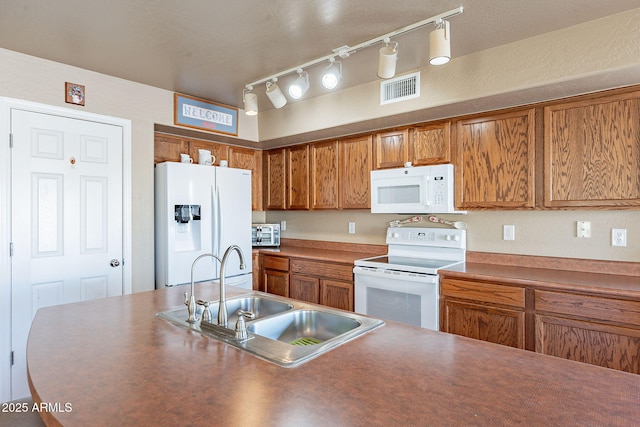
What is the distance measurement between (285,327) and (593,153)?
2.23 meters

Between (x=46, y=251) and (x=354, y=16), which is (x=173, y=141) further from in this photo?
(x=354, y=16)

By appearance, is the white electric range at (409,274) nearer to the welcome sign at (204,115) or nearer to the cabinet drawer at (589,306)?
the cabinet drawer at (589,306)

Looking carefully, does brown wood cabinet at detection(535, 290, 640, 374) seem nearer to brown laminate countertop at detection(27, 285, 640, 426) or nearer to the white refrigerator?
brown laminate countertop at detection(27, 285, 640, 426)

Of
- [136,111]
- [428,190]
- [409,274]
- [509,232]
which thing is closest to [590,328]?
[509,232]

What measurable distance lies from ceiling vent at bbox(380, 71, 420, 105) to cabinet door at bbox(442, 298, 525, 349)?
155cm

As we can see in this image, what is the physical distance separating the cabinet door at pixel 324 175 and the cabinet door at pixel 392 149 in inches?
20.1

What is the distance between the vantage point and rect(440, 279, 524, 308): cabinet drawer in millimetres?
2322

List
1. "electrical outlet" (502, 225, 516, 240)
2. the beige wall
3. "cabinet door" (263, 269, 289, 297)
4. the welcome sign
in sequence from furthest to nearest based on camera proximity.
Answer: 1. "cabinet door" (263, 269, 289, 297)
2. the welcome sign
3. "electrical outlet" (502, 225, 516, 240)
4. the beige wall

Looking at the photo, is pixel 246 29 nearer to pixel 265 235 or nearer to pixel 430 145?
pixel 430 145

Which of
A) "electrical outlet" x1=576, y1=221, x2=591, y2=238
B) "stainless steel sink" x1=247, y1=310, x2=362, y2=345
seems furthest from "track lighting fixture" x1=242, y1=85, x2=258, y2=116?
"electrical outlet" x1=576, y1=221, x2=591, y2=238

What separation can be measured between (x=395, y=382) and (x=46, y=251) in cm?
279

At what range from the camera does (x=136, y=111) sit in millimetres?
3215

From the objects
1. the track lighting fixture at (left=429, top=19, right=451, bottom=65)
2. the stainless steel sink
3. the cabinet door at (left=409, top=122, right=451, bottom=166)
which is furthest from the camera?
the cabinet door at (left=409, top=122, right=451, bottom=166)

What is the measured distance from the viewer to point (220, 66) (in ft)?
9.36
